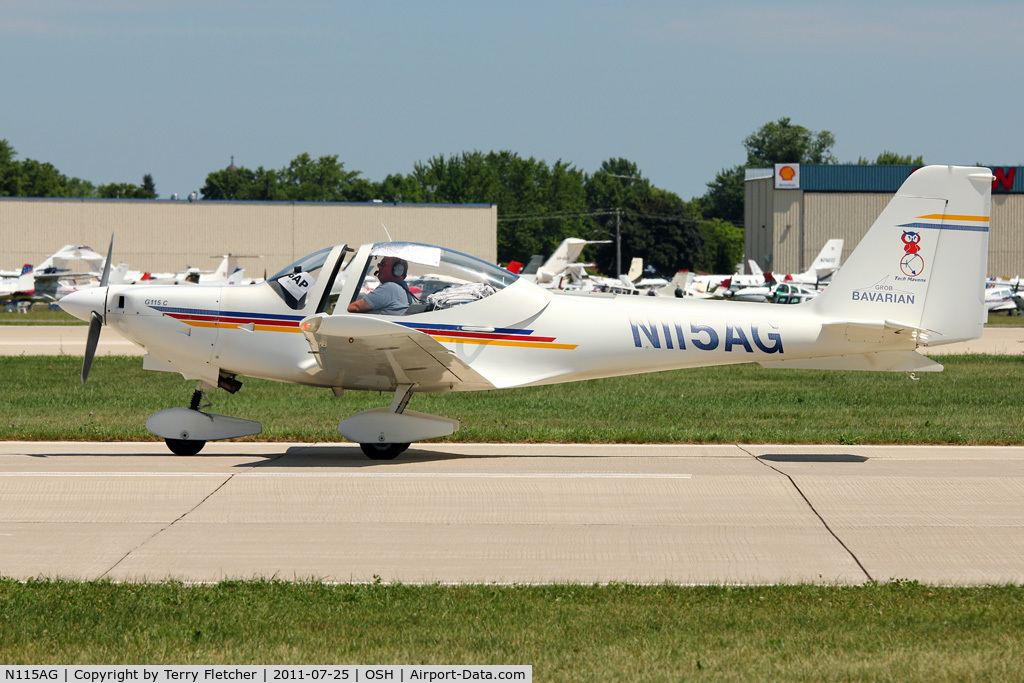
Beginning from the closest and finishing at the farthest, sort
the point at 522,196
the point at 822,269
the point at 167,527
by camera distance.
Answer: the point at 167,527
the point at 822,269
the point at 522,196

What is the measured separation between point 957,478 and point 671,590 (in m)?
4.71

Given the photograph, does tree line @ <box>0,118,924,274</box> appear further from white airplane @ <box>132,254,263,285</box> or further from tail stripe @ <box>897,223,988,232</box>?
tail stripe @ <box>897,223,988,232</box>

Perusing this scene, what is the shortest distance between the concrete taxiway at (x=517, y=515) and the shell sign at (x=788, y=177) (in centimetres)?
7494

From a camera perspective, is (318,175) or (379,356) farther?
(318,175)

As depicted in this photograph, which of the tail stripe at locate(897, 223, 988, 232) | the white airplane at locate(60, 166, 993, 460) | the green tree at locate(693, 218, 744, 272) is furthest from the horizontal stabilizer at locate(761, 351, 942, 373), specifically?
the green tree at locate(693, 218, 744, 272)

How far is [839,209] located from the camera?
8281 cm

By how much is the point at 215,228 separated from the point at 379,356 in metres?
64.7

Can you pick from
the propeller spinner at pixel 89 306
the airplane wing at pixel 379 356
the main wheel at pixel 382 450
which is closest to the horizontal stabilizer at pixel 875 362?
the airplane wing at pixel 379 356

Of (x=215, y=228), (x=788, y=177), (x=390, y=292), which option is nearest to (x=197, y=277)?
(x=215, y=228)

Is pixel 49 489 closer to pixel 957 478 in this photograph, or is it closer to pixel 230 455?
pixel 230 455

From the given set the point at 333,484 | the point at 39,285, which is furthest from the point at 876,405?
the point at 39,285

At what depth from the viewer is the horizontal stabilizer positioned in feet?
32.6

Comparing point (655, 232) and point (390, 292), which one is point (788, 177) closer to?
point (655, 232)

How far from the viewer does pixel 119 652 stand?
4.81 meters
